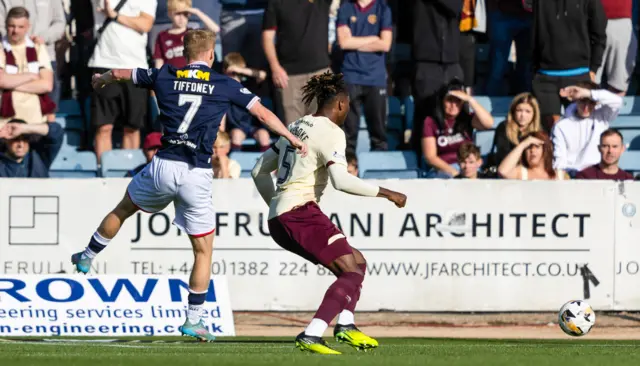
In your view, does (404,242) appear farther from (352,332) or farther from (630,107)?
(352,332)

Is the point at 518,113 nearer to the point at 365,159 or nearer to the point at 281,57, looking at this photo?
the point at 365,159

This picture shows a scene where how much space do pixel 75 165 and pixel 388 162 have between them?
383 cm

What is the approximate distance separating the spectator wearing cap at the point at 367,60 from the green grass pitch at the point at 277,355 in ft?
16.7

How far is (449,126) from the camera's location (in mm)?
14789

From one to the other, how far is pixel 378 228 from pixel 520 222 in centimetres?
153

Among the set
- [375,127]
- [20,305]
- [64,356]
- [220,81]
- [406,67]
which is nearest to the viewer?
[64,356]

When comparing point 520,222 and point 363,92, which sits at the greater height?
point 363,92

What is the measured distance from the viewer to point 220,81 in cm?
978

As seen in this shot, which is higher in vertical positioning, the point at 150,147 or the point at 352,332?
the point at 150,147

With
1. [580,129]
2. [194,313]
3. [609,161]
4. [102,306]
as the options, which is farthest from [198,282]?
[580,129]

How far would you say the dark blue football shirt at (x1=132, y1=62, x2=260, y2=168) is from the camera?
976cm

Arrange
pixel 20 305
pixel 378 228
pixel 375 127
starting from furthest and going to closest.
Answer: pixel 375 127 → pixel 378 228 → pixel 20 305

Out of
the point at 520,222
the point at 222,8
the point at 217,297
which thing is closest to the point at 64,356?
the point at 217,297

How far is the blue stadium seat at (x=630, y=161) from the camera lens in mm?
15133
